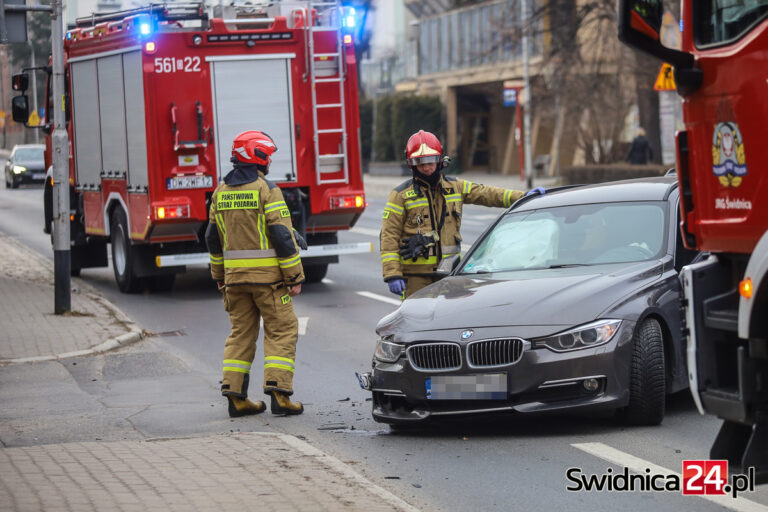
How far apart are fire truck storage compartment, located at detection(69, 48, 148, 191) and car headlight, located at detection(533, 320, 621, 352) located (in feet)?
31.0

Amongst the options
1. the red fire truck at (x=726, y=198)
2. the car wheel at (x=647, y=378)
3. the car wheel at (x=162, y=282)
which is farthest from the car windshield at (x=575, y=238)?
the car wheel at (x=162, y=282)

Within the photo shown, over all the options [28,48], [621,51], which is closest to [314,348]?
[621,51]

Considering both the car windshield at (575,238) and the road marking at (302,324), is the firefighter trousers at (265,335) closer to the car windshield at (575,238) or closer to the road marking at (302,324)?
the car windshield at (575,238)

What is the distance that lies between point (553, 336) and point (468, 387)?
568 mm

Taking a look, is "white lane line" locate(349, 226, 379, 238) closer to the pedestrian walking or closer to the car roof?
the pedestrian walking

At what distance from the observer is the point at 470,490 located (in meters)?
6.51

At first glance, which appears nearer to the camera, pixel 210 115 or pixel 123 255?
pixel 210 115

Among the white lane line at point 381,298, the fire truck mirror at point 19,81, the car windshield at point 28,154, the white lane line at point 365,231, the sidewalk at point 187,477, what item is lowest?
the white lane line at point 381,298

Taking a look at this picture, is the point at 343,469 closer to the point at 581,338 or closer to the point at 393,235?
the point at 581,338

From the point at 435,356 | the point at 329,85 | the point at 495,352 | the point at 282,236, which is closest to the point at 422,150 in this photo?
the point at 282,236

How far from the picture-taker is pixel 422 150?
9.13 meters

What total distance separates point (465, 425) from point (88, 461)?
240cm

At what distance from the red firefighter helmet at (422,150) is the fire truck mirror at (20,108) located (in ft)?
28.4

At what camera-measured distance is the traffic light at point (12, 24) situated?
13.8m
